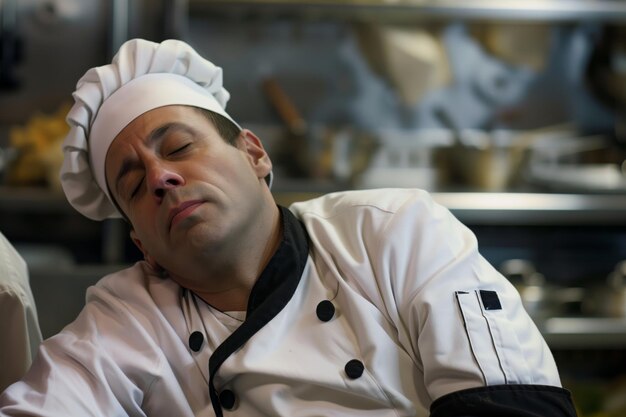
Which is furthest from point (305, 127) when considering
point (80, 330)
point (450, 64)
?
point (80, 330)

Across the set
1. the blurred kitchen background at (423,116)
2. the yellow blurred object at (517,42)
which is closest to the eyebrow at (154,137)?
the blurred kitchen background at (423,116)

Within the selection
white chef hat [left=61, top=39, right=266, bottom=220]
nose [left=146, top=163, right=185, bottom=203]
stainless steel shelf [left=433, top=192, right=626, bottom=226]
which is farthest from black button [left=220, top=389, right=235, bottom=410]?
stainless steel shelf [left=433, top=192, right=626, bottom=226]

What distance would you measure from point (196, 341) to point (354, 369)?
286 millimetres

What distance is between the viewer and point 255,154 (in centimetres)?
179

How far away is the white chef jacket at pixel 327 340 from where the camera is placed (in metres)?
1.47

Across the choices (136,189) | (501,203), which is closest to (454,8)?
(501,203)

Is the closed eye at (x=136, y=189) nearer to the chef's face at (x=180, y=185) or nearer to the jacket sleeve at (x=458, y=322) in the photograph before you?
the chef's face at (x=180, y=185)

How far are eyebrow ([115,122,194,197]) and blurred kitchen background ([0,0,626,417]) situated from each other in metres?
1.82

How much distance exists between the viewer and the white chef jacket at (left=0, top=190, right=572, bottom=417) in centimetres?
147

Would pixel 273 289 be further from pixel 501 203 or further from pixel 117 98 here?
pixel 501 203

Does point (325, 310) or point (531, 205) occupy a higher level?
point (325, 310)

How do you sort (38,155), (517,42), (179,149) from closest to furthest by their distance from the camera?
(179,149) < (38,155) < (517,42)

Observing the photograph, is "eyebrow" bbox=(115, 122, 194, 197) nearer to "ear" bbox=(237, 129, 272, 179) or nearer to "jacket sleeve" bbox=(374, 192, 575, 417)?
"ear" bbox=(237, 129, 272, 179)

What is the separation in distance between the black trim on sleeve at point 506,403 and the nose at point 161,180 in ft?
1.83
